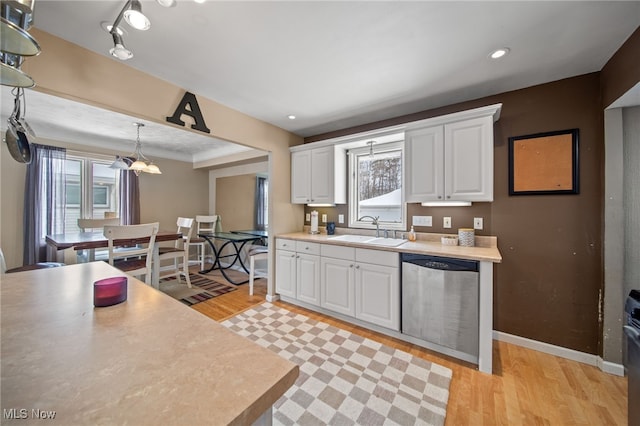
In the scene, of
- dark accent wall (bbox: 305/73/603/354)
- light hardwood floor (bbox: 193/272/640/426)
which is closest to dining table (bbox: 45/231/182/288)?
light hardwood floor (bbox: 193/272/640/426)

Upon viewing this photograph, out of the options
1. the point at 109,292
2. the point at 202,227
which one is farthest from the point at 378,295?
the point at 202,227

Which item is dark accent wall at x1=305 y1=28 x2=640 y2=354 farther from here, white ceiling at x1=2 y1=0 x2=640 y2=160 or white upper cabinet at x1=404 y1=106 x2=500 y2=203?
white upper cabinet at x1=404 y1=106 x2=500 y2=203

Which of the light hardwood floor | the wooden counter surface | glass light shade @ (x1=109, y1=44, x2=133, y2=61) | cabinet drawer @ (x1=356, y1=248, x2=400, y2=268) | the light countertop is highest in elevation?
glass light shade @ (x1=109, y1=44, x2=133, y2=61)

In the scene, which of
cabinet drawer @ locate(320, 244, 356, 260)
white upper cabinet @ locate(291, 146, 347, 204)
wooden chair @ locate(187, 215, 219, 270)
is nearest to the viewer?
cabinet drawer @ locate(320, 244, 356, 260)

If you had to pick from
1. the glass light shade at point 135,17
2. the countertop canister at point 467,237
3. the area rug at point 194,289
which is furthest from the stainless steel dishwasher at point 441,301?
the area rug at point 194,289

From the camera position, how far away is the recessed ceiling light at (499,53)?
1662 mm

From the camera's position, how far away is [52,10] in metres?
1.36

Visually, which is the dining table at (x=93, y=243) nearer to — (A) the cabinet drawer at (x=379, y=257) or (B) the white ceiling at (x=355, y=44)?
(B) the white ceiling at (x=355, y=44)

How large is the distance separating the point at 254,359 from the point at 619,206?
2744 mm

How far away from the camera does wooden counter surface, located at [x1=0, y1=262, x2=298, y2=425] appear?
1.48 feet

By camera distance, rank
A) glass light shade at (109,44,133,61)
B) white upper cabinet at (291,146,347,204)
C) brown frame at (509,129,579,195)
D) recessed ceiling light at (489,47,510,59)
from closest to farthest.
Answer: glass light shade at (109,44,133,61), recessed ceiling light at (489,47,510,59), brown frame at (509,129,579,195), white upper cabinet at (291,146,347,204)

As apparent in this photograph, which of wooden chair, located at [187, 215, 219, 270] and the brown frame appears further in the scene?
wooden chair, located at [187, 215, 219, 270]

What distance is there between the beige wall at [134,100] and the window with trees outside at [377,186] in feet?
3.16

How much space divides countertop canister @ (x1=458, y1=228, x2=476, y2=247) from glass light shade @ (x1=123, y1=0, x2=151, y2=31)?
2.79 m
